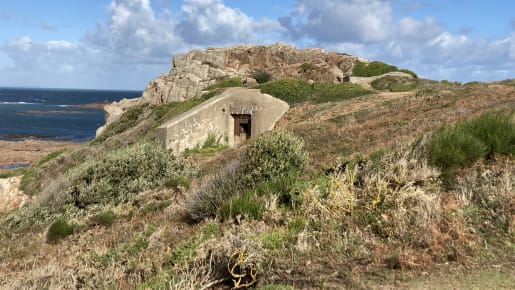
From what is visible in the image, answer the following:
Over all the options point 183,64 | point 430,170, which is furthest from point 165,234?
point 183,64

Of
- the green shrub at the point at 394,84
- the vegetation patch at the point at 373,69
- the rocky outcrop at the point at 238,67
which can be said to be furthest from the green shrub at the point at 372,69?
the green shrub at the point at 394,84

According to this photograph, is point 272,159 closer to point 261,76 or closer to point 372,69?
point 261,76

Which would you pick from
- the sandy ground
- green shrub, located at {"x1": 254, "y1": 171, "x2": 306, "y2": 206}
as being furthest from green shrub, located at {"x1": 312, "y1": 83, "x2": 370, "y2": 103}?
the sandy ground

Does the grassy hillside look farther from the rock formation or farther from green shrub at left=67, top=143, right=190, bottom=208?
the rock formation

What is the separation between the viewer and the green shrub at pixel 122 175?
38.6 ft

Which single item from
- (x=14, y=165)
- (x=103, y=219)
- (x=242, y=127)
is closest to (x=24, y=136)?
(x=14, y=165)

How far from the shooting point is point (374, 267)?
4.69 meters

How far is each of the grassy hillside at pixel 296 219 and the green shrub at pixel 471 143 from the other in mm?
20

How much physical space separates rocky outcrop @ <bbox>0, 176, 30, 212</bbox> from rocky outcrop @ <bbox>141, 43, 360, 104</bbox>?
13350 mm

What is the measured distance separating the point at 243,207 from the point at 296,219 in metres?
1.17

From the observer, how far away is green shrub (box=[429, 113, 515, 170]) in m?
7.15

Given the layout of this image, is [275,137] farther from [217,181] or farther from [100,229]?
[100,229]

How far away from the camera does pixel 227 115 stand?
59.3 ft

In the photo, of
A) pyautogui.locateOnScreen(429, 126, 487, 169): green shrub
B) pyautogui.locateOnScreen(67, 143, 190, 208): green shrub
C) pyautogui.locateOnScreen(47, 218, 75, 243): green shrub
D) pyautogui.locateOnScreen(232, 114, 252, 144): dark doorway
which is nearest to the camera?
pyautogui.locateOnScreen(429, 126, 487, 169): green shrub
